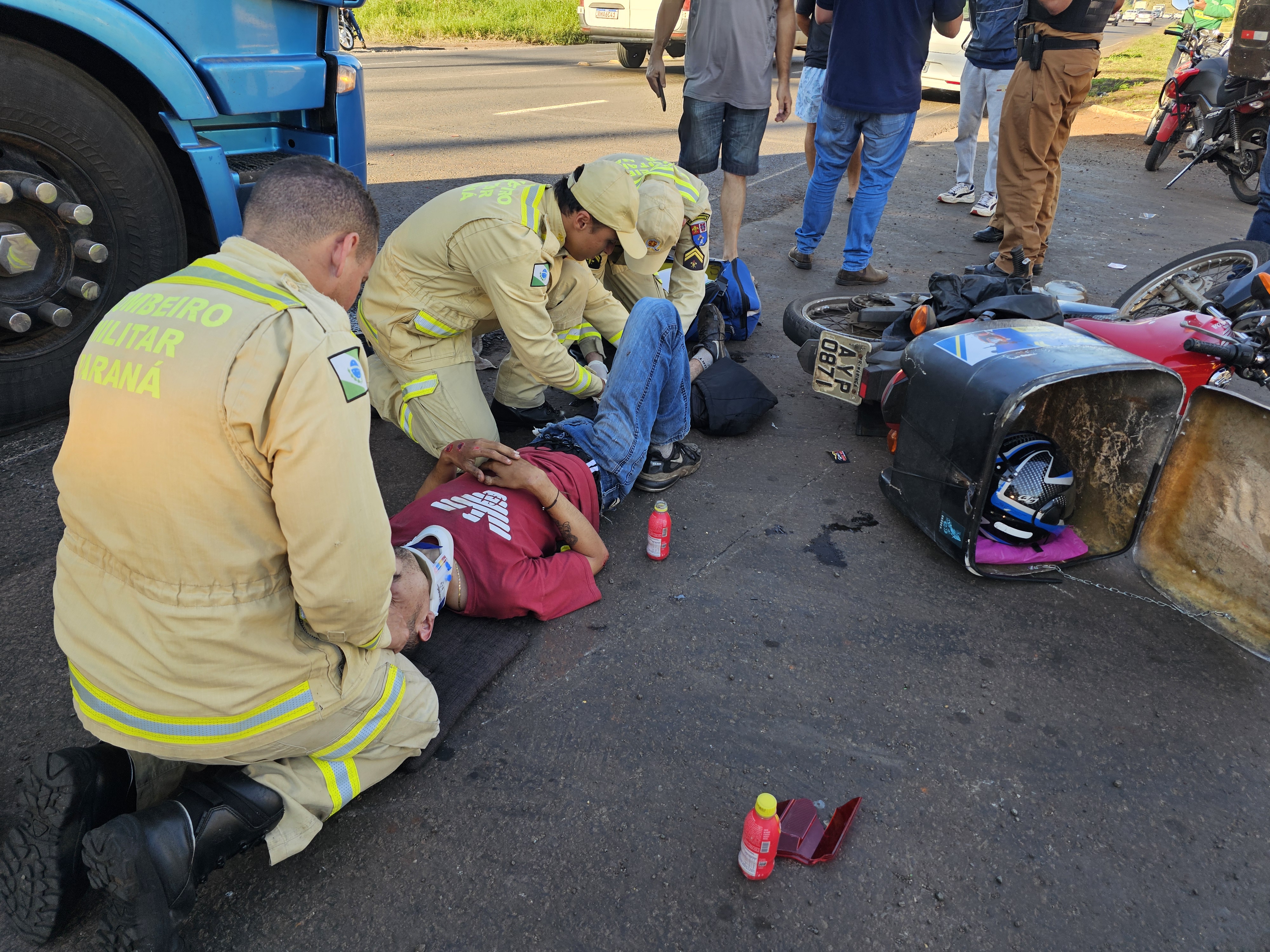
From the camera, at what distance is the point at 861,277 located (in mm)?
5914

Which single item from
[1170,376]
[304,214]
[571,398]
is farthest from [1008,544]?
[304,214]

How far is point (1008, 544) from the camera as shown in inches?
123

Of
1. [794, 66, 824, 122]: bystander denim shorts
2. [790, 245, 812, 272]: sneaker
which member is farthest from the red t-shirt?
[794, 66, 824, 122]: bystander denim shorts

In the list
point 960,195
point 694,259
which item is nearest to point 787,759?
point 694,259

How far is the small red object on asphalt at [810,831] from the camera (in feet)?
6.60

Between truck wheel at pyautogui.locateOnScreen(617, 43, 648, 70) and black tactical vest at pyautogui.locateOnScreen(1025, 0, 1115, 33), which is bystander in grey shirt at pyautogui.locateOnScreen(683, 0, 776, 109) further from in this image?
truck wheel at pyautogui.locateOnScreen(617, 43, 648, 70)

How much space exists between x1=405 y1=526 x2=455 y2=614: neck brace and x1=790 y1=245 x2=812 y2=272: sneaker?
4310mm

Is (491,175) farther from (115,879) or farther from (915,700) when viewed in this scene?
(115,879)

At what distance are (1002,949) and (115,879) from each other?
5.86ft

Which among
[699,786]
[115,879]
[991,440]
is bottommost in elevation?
[699,786]

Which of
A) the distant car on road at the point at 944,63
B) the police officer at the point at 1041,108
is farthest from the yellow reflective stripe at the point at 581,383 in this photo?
the distant car on road at the point at 944,63

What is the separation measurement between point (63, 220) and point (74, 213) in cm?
8

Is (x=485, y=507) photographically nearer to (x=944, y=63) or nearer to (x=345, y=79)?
(x=345, y=79)

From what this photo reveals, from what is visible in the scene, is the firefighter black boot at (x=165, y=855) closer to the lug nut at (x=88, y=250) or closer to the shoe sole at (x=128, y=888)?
the shoe sole at (x=128, y=888)
